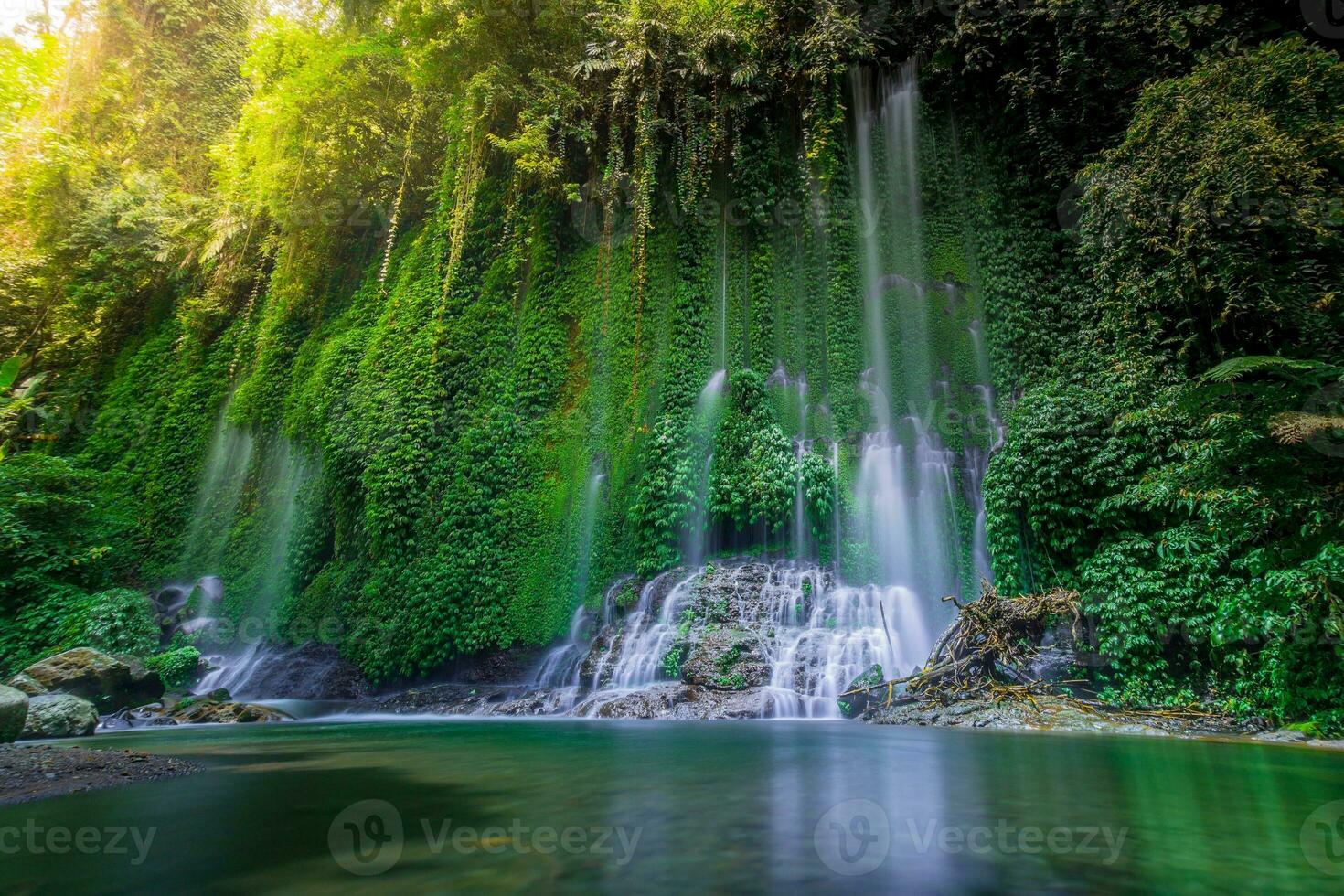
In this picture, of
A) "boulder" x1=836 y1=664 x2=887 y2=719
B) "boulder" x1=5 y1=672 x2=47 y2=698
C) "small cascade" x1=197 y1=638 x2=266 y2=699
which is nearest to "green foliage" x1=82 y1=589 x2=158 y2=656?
"small cascade" x1=197 y1=638 x2=266 y2=699

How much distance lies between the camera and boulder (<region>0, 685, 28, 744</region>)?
189 inches

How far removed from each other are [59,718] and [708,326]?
11.4 m

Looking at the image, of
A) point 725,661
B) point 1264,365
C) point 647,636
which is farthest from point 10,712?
point 1264,365

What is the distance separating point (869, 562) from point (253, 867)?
1006 cm

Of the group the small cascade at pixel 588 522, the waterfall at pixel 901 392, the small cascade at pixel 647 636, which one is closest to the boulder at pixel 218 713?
the small cascade at pixel 647 636

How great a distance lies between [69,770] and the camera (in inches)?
151

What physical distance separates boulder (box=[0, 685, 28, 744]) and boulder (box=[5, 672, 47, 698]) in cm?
382

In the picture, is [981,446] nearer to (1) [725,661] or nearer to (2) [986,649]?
(2) [986,649]

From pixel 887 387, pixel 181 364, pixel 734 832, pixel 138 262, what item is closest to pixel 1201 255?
pixel 887 387

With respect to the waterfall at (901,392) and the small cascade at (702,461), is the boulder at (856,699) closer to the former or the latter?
the waterfall at (901,392)

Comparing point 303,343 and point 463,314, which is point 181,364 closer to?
point 303,343

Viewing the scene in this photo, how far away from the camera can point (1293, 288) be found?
7645 millimetres

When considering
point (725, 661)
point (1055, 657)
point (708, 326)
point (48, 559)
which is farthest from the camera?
point (708, 326)

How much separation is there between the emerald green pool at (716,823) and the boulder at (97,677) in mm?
5810
